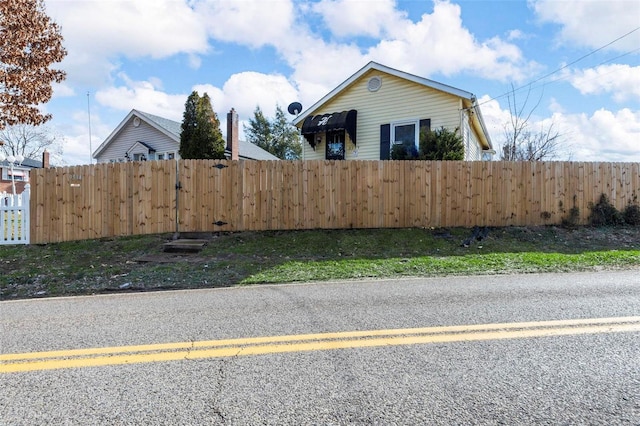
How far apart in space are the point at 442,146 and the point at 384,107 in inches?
155

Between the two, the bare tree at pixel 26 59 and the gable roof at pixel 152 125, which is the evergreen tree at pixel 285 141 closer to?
the gable roof at pixel 152 125

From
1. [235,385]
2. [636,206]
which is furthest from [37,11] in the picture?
[636,206]

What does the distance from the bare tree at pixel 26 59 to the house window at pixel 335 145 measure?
31.7 feet

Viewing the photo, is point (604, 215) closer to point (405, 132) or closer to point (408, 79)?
point (405, 132)

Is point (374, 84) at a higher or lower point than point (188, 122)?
higher

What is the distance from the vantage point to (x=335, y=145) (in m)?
16.8

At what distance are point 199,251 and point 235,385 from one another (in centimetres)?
664

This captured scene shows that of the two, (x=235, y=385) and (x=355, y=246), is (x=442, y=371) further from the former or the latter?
(x=355, y=246)

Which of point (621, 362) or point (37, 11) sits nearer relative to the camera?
point (621, 362)

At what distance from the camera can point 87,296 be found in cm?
591

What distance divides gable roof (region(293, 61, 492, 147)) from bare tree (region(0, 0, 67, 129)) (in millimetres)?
9149

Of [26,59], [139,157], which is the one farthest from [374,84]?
[139,157]

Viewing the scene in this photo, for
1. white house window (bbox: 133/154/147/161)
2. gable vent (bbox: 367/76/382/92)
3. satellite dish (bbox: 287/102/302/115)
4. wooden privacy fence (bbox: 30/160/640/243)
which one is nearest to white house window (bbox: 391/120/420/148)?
gable vent (bbox: 367/76/382/92)

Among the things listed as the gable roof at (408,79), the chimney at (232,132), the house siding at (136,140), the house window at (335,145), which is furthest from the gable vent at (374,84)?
the house siding at (136,140)
